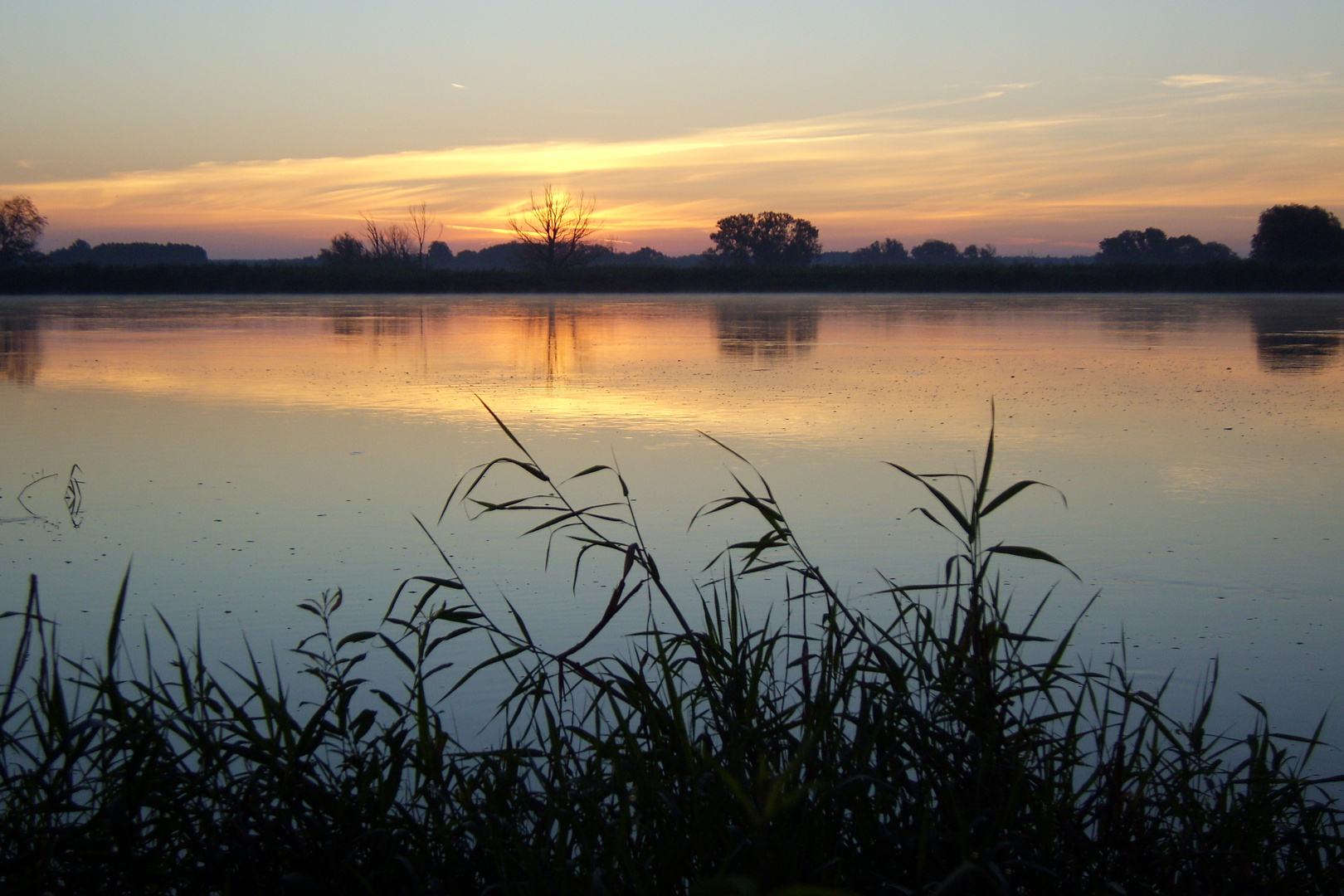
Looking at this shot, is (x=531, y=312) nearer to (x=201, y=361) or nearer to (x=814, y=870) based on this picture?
(x=201, y=361)

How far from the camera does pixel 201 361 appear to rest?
11.5 m

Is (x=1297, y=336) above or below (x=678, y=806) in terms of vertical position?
above

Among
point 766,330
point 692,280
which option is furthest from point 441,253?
point 766,330

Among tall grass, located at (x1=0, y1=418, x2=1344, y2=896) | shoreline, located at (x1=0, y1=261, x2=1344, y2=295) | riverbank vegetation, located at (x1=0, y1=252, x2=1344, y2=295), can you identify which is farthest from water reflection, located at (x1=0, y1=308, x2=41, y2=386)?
riverbank vegetation, located at (x1=0, y1=252, x2=1344, y2=295)

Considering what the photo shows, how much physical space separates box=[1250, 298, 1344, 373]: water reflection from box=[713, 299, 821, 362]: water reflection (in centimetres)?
491

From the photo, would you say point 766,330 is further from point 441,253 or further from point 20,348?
point 441,253

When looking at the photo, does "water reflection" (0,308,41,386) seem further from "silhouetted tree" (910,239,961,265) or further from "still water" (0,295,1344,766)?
"silhouetted tree" (910,239,961,265)

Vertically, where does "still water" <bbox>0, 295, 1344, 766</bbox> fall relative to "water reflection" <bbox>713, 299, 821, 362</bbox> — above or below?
below

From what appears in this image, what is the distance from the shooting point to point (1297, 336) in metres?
15.4

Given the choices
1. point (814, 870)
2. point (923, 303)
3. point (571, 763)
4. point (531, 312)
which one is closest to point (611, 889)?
point (814, 870)

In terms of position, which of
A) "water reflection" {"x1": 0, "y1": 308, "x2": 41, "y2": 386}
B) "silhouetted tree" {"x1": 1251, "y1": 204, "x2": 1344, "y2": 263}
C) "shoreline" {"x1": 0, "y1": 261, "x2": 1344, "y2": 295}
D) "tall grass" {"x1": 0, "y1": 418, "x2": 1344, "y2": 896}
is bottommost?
"tall grass" {"x1": 0, "y1": 418, "x2": 1344, "y2": 896}

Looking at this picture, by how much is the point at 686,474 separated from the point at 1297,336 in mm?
12965

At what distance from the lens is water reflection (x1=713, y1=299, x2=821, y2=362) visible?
13.1m

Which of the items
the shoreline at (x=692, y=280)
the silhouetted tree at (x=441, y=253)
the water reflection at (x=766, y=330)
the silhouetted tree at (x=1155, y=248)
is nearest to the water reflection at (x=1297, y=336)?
the water reflection at (x=766, y=330)
